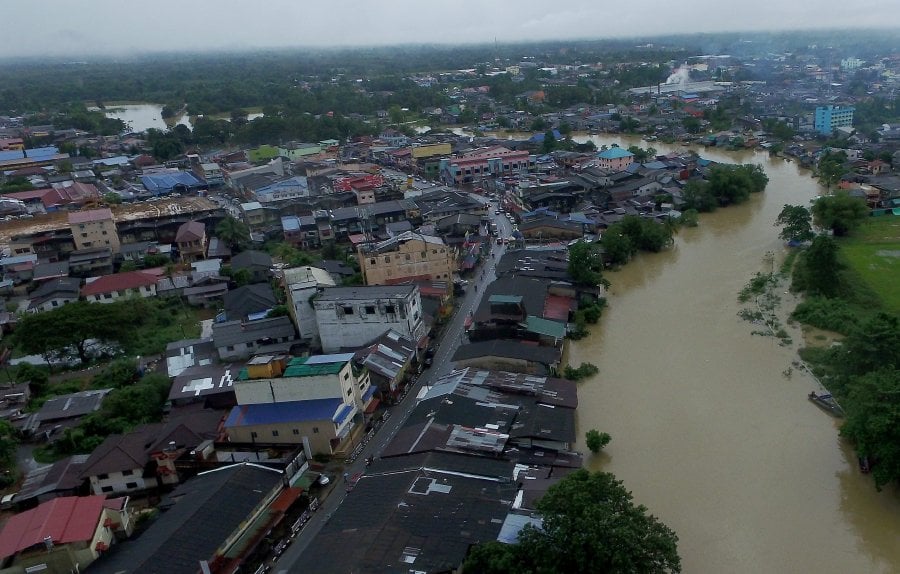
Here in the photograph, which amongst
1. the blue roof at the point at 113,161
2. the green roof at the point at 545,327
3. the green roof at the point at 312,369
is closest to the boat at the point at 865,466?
the green roof at the point at 545,327

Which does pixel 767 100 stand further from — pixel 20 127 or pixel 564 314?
pixel 20 127

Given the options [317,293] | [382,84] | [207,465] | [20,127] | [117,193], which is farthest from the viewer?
[382,84]

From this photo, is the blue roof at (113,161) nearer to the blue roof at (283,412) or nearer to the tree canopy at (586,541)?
the blue roof at (283,412)

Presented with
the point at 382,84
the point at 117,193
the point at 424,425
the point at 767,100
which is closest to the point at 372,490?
the point at 424,425

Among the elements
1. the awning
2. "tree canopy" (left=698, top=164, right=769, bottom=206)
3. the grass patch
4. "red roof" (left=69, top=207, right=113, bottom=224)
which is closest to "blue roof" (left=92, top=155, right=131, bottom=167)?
"red roof" (left=69, top=207, right=113, bottom=224)

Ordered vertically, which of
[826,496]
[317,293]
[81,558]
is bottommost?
[826,496]

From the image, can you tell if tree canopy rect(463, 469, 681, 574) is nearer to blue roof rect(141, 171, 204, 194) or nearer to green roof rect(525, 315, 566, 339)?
green roof rect(525, 315, 566, 339)

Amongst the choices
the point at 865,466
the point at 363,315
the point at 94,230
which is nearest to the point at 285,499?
the point at 363,315
